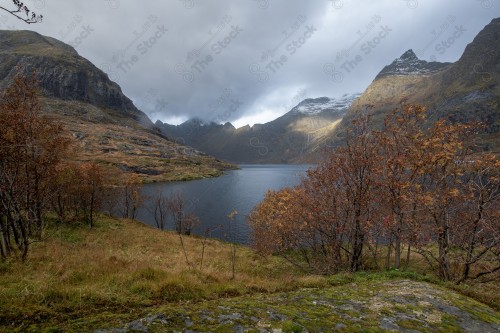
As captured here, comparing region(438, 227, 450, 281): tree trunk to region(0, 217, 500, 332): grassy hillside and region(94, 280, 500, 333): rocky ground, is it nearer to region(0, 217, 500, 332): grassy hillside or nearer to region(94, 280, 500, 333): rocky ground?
region(0, 217, 500, 332): grassy hillside

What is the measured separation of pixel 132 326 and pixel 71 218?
40.5 m

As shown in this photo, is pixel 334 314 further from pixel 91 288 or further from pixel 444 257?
pixel 444 257

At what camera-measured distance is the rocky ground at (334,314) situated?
18.6ft

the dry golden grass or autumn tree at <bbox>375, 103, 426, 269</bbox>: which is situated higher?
autumn tree at <bbox>375, 103, 426, 269</bbox>

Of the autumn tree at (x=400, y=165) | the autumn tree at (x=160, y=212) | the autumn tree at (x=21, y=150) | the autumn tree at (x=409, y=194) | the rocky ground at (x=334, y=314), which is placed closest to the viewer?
the rocky ground at (x=334, y=314)

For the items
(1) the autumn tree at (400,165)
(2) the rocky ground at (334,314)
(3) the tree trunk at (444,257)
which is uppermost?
(1) the autumn tree at (400,165)

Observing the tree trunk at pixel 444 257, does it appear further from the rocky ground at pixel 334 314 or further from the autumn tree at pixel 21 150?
the autumn tree at pixel 21 150

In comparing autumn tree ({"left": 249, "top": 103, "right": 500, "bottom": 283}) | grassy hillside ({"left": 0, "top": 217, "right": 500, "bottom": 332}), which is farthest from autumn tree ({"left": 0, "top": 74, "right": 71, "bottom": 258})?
autumn tree ({"left": 249, "top": 103, "right": 500, "bottom": 283})

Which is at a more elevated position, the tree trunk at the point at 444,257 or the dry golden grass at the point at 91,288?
the dry golden grass at the point at 91,288

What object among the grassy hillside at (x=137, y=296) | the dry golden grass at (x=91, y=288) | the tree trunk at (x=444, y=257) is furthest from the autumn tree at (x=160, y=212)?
the tree trunk at (x=444, y=257)

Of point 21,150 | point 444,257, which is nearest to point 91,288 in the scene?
point 21,150

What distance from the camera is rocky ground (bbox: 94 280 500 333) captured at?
18.6 ft

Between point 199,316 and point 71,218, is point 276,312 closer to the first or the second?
point 199,316

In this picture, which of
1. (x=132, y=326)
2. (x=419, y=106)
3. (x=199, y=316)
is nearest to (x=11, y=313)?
(x=132, y=326)
